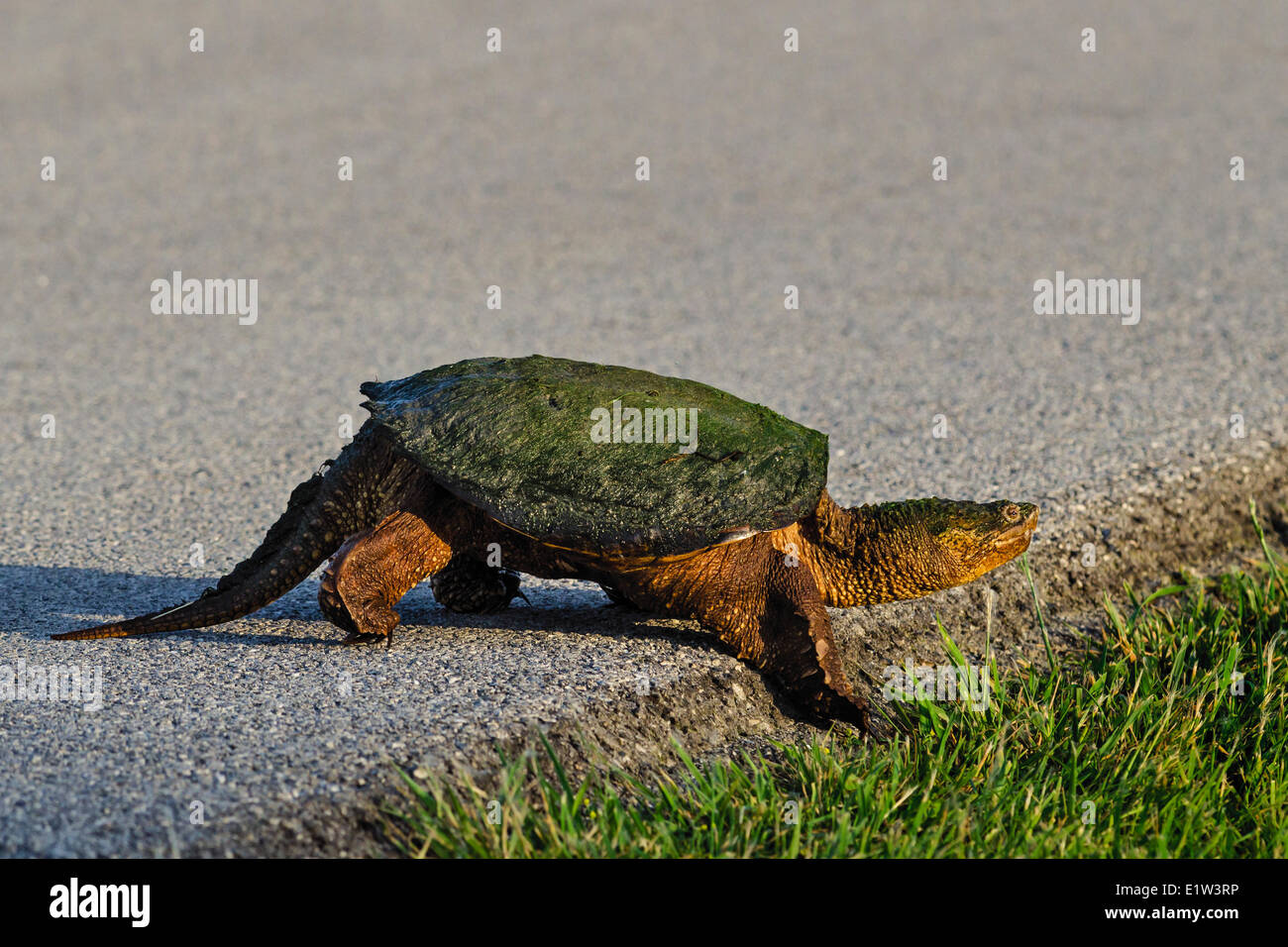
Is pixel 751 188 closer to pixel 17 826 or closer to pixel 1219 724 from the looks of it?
pixel 1219 724

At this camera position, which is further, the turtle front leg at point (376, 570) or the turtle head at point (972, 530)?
the turtle head at point (972, 530)

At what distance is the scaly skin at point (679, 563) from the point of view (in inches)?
115

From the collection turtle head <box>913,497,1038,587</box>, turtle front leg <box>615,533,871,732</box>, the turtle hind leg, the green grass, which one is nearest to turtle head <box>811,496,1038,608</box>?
turtle head <box>913,497,1038,587</box>

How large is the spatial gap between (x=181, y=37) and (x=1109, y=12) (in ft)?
27.1

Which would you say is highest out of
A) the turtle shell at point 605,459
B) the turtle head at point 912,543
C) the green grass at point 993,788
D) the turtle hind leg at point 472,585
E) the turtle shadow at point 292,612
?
the turtle shell at point 605,459

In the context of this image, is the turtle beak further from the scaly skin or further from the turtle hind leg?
the turtle hind leg

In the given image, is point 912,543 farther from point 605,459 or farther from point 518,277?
point 518,277

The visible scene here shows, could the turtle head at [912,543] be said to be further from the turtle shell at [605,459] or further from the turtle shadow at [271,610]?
the turtle shadow at [271,610]

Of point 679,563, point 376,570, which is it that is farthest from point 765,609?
point 376,570

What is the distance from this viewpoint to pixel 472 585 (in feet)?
10.7

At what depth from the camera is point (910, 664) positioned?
10.8ft

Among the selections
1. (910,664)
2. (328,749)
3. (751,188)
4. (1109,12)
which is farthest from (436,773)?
(1109,12)

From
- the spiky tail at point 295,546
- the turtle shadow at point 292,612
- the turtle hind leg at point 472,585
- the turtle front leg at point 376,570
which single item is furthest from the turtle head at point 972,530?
the spiky tail at point 295,546

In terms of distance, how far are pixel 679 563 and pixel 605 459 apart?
0.28m
